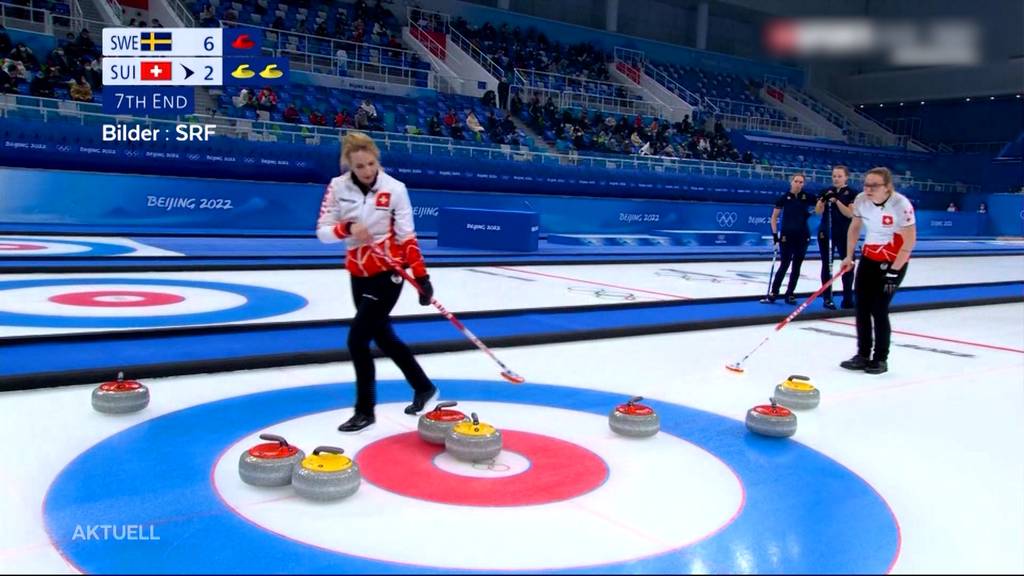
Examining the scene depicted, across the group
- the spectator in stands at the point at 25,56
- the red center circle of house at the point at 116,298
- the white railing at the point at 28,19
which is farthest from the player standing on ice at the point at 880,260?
the white railing at the point at 28,19

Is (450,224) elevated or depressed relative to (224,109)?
depressed

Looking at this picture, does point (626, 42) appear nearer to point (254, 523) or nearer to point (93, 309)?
point (93, 309)

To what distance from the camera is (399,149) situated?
66.3ft

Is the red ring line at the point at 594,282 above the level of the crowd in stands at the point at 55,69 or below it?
below

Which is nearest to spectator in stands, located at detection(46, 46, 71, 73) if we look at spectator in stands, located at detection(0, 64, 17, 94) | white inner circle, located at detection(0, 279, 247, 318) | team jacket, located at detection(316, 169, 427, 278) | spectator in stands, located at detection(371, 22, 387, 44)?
spectator in stands, located at detection(0, 64, 17, 94)

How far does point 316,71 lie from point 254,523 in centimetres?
2389

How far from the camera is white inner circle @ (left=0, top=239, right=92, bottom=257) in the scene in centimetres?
1100

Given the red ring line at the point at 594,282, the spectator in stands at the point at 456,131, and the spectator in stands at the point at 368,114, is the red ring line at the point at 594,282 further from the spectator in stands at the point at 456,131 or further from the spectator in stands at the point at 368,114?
the spectator in stands at the point at 456,131

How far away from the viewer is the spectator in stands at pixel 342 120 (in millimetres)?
21469

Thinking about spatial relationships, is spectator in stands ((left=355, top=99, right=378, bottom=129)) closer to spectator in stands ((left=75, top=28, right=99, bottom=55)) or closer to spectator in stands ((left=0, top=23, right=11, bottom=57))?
spectator in stands ((left=75, top=28, right=99, bottom=55))

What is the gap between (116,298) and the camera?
324 inches

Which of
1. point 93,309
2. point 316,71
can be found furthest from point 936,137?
point 93,309

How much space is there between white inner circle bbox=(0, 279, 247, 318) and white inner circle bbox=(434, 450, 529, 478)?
4.53m

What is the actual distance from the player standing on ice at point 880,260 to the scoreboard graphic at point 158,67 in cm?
1450
